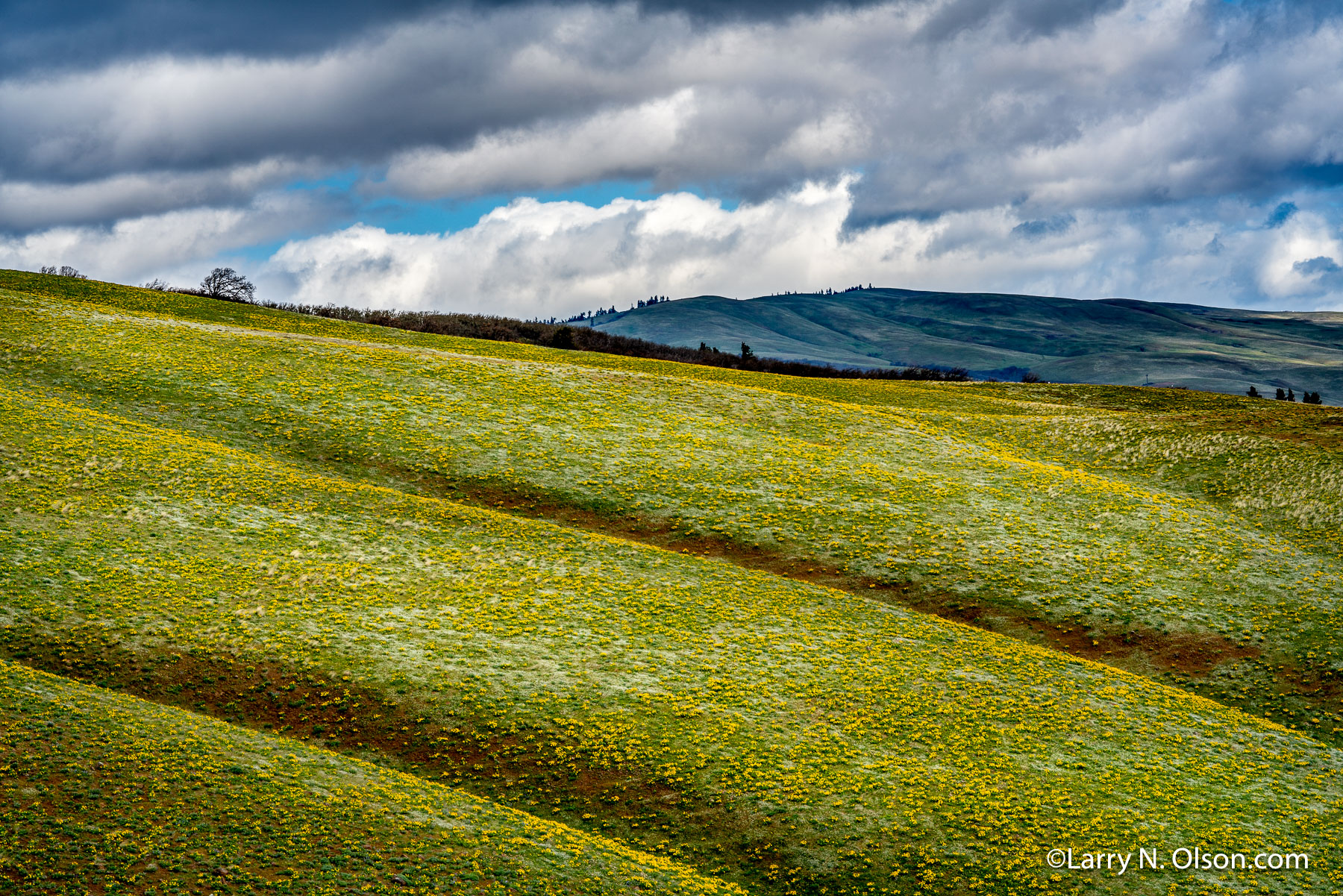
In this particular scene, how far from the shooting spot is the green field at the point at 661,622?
26922 millimetres

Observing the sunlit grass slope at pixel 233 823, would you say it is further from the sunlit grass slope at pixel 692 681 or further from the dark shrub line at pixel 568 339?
the dark shrub line at pixel 568 339

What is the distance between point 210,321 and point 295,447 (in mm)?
37415

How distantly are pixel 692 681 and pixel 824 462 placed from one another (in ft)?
84.6

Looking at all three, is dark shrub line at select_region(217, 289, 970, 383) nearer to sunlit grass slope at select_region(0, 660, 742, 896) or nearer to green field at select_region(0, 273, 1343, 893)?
green field at select_region(0, 273, 1343, 893)

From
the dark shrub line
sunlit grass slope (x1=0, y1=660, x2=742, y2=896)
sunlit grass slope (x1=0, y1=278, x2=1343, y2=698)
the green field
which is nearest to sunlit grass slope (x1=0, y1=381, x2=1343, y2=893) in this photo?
the green field

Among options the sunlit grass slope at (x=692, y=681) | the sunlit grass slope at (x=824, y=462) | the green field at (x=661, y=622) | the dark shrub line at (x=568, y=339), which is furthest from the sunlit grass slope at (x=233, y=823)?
the dark shrub line at (x=568, y=339)

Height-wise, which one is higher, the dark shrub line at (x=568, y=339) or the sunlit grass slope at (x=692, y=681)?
the dark shrub line at (x=568, y=339)

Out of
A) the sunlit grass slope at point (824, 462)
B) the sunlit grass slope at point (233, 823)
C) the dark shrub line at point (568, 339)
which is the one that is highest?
the dark shrub line at point (568, 339)

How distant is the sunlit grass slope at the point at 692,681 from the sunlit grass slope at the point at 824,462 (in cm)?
576

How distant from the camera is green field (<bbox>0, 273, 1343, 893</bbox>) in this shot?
26922 mm

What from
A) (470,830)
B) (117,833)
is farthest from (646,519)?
(117,833)

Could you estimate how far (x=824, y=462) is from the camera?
56.9 metres

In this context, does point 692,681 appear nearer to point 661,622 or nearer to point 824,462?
point 661,622

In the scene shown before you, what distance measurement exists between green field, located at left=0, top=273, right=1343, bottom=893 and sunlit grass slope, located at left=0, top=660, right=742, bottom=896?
16 centimetres
